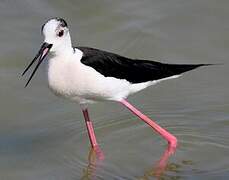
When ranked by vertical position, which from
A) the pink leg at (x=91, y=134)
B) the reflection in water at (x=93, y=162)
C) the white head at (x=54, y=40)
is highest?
the white head at (x=54, y=40)

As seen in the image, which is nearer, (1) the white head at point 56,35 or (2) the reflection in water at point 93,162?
(1) the white head at point 56,35

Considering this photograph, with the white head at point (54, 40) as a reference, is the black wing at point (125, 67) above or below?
below

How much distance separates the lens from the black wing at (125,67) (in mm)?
6383

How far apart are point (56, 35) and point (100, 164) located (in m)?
1.24

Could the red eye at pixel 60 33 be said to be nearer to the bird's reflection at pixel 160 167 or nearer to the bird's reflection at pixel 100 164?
the bird's reflection at pixel 100 164

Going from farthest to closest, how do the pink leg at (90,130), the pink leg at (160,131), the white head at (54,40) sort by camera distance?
the pink leg at (90,130) → the pink leg at (160,131) → the white head at (54,40)

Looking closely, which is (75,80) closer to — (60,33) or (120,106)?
(60,33)

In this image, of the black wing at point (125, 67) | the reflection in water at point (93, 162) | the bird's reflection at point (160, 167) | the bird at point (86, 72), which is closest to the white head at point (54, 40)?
the bird at point (86, 72)

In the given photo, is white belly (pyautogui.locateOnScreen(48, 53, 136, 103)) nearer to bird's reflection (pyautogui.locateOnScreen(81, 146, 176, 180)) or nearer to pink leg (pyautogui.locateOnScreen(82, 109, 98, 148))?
pink leg (pyautogui.locateOnScreen(82, 109, 98, 148))

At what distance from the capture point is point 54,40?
6191 millimetres

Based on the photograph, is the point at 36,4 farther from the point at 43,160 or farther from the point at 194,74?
the point at 43,160

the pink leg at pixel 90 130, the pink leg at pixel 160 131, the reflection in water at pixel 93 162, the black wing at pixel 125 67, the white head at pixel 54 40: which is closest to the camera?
the white head at pixel 54 40

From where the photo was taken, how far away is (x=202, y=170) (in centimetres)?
640

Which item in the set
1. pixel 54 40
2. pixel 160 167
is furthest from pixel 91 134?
pixel 54 40
